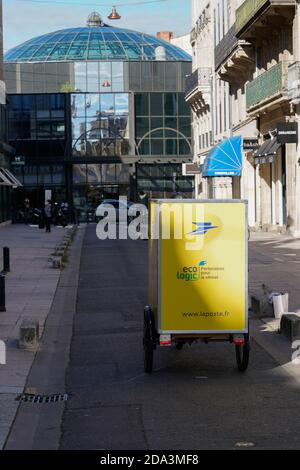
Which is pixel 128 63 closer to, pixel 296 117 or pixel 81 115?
pixel 81 115

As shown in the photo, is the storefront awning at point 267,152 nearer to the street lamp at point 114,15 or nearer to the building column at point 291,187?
the building column at point 291,187

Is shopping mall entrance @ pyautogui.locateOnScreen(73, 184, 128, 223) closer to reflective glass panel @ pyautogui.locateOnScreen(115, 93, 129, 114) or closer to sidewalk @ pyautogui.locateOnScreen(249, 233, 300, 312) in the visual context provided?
reflective glass panel @ pyautogui.locateOnScreen(115, 93, 129, 114)

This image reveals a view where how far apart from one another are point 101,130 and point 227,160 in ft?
99.5

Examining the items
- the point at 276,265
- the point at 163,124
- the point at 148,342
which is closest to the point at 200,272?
the point at 148,342

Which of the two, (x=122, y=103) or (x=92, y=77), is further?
(x=92, y=77)

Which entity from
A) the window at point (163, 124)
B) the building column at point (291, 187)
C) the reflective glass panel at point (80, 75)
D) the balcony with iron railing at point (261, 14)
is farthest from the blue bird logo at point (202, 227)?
the reflective glass panel at point (80, 75)

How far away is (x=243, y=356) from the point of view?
1039cm

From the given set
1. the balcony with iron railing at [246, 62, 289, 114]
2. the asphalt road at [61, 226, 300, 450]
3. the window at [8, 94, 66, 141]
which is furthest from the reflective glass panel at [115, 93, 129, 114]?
the asphalt road at [61, 226, 300, 450]

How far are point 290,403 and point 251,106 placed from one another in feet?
109

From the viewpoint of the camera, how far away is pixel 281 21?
37.4 m

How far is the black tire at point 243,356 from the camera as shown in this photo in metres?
10.3

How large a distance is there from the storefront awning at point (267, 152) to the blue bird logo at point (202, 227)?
26523 millimetres

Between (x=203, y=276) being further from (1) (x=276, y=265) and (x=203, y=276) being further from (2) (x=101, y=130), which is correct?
(2) (x=101, y=130)

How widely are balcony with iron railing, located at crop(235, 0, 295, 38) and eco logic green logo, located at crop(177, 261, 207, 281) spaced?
26889mm
